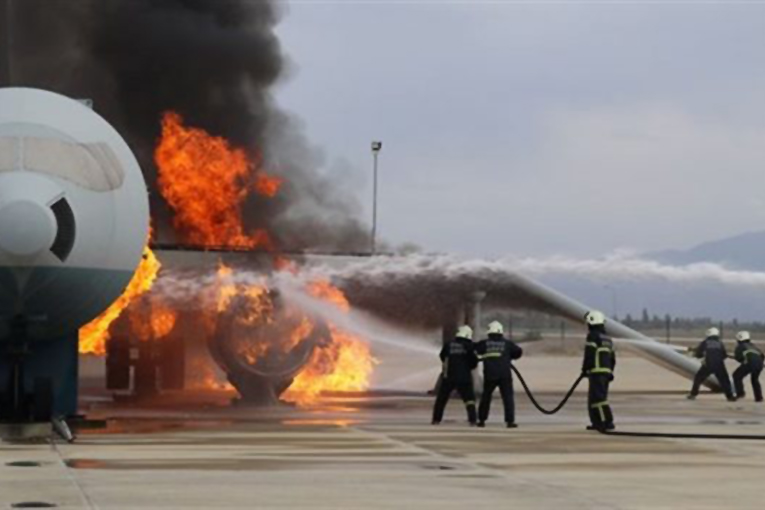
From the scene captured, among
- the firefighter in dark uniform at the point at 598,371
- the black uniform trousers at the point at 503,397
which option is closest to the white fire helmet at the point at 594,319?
the firefighter in dark uniform at the point at 598,371

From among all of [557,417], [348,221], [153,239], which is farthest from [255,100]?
[557,417]

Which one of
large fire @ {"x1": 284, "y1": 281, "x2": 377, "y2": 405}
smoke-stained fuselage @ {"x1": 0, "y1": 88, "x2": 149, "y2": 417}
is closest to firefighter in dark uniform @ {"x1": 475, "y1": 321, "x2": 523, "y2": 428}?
large fire @ {"x1": 284, "y1": 281, "x2": 377, "y2": 405}

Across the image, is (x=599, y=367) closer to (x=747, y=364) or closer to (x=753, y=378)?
(x=753, y=378)

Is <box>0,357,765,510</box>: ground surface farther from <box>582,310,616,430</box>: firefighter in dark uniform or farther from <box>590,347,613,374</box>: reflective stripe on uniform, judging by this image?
<box>590,347,613,374</box>: reflective stripe on uniform

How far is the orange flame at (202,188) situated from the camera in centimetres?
3316

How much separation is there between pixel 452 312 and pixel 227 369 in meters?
5.46

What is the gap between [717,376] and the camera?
113 ft

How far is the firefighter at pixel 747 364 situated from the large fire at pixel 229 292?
8927mm

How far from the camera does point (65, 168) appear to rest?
19328 mm

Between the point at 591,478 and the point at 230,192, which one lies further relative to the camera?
the point at 230,192

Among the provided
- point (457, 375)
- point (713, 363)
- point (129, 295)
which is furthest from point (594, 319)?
point (713, 363)

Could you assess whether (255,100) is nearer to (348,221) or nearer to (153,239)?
(348,221)

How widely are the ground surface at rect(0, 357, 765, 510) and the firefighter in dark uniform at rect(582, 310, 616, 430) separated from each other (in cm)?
42

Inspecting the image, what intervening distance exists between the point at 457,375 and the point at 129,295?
21.8ft
